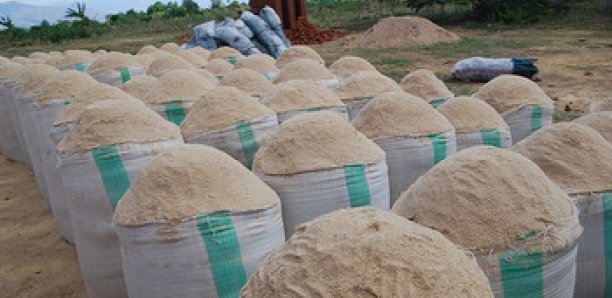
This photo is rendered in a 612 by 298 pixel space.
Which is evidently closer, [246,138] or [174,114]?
[246,138]

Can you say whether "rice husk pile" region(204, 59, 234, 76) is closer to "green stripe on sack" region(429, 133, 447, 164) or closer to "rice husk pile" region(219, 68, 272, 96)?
"rice husk pile" region(219, 68, 272, 96)

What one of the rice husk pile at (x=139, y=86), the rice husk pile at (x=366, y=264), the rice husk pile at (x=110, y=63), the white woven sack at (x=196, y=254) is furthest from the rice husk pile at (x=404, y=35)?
the rice husk pile at (x=366, y=264)

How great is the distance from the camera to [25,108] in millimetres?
4105

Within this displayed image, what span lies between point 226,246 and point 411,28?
11.3 meters

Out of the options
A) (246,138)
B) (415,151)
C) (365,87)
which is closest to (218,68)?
(365,87)

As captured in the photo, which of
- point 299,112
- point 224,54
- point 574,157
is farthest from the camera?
point 224,54

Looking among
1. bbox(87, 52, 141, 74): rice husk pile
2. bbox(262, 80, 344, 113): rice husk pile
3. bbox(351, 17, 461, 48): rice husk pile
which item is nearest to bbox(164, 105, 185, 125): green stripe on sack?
bbox(262, 80, 344, 113): rice husk pile

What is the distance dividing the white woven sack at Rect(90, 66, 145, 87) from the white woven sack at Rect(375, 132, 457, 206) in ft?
8.69

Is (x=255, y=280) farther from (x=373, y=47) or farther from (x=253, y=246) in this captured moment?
(x=373, y=47)

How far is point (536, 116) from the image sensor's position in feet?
10.6

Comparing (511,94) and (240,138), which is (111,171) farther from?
(511,94)

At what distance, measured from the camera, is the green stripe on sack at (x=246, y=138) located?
9.29 ft

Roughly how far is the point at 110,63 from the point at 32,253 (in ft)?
5.35

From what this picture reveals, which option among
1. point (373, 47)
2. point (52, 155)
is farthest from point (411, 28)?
point (52, 155)
